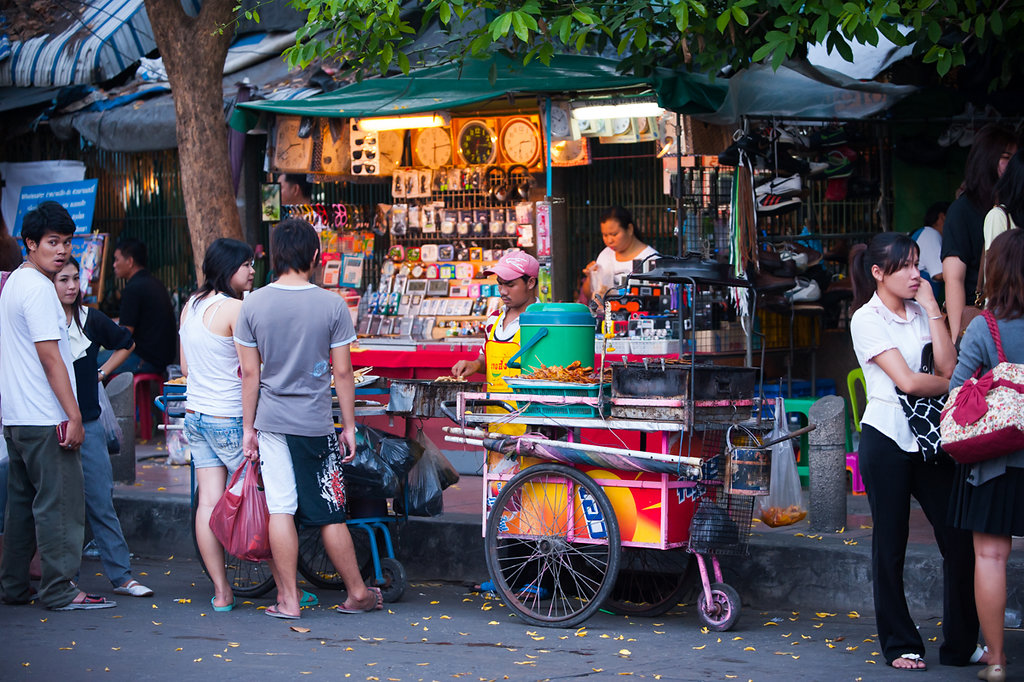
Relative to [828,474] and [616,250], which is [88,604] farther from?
[616,250]

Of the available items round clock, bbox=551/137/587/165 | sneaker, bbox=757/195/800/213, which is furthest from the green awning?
sneaker, bbox=757/195/800/213

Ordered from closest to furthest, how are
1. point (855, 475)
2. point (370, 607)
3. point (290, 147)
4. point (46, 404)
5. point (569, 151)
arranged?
point (46, 404), point (370, 607), point (855, 475), point (569, 151), point (290, 147)

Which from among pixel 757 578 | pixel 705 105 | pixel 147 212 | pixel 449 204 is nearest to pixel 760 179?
pixel 705 105

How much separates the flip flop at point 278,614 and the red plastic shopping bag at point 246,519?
31 cm

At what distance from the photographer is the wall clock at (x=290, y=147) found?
10984 mm

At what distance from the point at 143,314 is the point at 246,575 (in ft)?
16.2

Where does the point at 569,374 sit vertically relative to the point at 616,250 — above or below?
below

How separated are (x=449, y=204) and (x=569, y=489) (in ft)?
19.3

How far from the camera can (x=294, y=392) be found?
20.5 ft

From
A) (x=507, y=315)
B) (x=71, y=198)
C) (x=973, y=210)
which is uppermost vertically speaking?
(x=71, y=198)

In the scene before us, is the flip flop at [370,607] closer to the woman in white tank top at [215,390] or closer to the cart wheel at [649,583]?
the woman in white tank top at [215,390]

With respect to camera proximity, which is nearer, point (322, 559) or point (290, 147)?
point (322, 559)

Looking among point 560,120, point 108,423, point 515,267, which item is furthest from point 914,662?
point 560,120

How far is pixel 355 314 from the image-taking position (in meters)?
11.9
